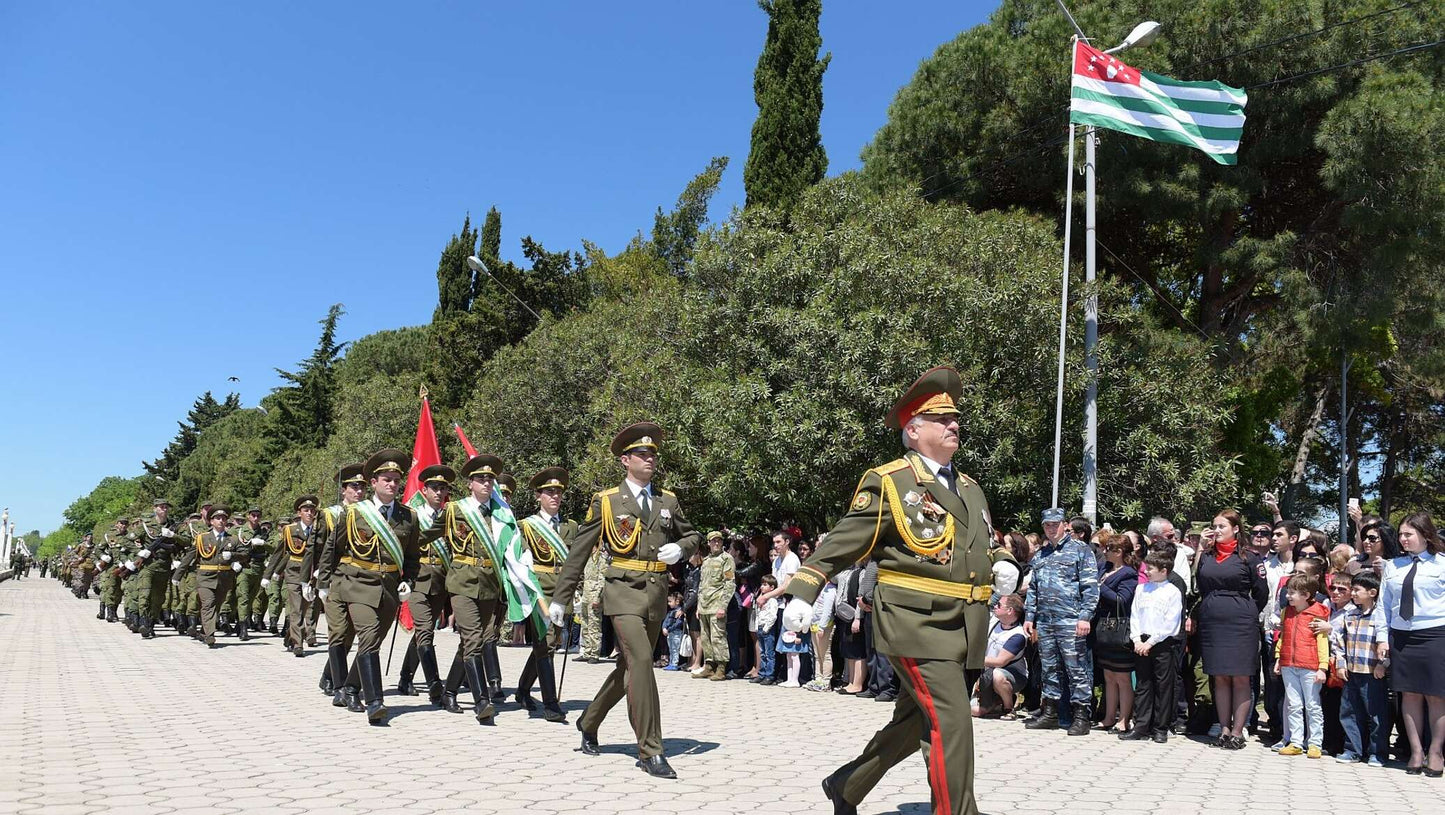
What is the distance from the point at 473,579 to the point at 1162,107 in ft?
39.9

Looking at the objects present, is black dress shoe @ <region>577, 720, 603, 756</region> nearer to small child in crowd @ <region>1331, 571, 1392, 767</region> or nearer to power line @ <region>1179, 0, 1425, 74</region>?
small child in crowd @ <region>1331, 571, 1392, 767</region>

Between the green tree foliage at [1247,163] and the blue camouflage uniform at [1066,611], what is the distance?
10.3 metres

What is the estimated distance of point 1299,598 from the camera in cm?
953

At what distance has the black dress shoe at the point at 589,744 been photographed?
815 centimetres

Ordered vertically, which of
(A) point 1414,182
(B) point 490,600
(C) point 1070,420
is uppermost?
(A) point 1414,182

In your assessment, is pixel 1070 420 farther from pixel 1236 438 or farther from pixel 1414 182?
pixel 1236 438

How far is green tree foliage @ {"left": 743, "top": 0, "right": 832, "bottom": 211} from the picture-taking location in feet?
85.5

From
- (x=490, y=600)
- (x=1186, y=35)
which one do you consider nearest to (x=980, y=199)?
(x=1186, y=35)

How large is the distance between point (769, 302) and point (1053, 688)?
8.43m

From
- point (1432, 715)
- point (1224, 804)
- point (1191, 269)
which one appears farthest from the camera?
point (1191, 269)

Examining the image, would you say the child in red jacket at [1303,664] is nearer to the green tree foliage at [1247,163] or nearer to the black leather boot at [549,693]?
the black leather boot at [549,693]

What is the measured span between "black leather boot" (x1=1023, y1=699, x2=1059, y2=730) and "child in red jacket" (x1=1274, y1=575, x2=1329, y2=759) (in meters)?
2.05


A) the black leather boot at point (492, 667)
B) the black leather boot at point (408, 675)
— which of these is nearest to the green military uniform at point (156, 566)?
the black leather boot at point (408, 675)

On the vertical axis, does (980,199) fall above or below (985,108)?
below
